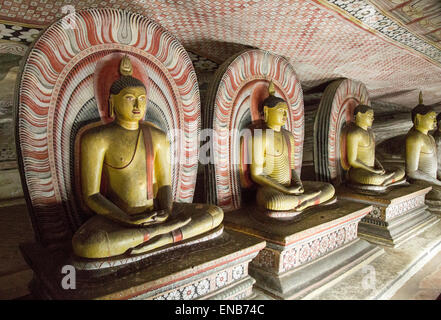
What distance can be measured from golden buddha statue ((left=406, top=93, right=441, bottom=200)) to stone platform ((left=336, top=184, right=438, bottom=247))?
57cm

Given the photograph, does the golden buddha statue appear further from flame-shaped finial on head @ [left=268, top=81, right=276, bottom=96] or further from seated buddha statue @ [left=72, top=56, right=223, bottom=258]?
seated buddha statue @ [left=72, top=56, right=223, bottom=258]

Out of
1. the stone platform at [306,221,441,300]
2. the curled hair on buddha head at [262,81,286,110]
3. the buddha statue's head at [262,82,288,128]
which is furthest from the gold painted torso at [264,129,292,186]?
the stone platform at [306,221,441,300]

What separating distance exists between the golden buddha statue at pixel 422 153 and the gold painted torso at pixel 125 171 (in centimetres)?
465

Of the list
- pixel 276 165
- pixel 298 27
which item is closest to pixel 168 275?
pixel 276 165

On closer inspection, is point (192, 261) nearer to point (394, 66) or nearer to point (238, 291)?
point (238, 291)

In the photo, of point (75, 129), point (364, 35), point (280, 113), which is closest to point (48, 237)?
point (75, 129)

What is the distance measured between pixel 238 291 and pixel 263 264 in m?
0.44

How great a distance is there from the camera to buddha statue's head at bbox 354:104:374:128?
13.9 ft

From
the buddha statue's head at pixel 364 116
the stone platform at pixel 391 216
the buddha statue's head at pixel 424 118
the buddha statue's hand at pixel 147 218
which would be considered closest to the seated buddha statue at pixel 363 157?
the buddha statue's head at pixel 364 116

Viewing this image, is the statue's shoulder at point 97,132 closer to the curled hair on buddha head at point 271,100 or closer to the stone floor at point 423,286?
the curled hair on buddha head at point 271,100

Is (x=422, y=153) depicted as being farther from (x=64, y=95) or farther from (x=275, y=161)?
(x=64, y=95)

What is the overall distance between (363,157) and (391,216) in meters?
0.95

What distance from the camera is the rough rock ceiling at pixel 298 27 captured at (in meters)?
2.37

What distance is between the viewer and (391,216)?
3.71 meters
